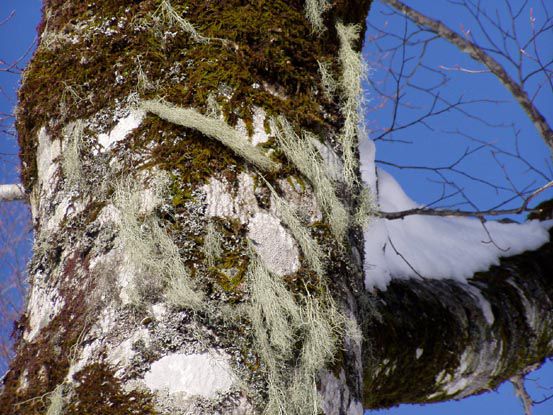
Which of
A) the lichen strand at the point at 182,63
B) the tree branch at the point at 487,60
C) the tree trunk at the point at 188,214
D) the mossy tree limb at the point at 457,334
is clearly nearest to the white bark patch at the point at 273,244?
the tree trunk at the point at 188,214

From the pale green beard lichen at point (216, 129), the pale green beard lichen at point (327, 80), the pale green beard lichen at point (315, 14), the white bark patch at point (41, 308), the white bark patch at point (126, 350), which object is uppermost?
the pale green beard lichen at point (315, 14)

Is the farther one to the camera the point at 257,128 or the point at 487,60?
the point at 487,60

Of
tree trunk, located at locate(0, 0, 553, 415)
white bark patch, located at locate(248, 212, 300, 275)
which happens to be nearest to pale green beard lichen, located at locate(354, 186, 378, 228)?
tree trunk, located at locate(0, 0, 553, 415)

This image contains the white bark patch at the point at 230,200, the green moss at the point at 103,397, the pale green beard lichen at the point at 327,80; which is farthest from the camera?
the pale green beard lichen at the point at 327,80

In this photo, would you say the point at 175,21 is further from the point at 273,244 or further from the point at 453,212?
the point at 453,212

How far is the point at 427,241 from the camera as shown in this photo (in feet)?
8.22

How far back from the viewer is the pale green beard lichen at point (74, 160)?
1216mm

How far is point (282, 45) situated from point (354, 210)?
0.38m

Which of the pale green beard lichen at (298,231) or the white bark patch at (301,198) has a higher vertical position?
the white bark patch at (301,198)

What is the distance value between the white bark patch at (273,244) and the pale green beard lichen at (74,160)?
34cm

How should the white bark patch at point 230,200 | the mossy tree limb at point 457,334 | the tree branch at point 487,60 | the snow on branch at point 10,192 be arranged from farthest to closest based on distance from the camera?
the snow on branch at point 10,192 < the tree branch at point 487,60 < the mossy tree limb at point 457,334 < the white bark patch at point 230,200

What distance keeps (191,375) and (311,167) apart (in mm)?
457

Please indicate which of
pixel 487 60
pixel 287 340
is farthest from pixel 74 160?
pixel 487 60

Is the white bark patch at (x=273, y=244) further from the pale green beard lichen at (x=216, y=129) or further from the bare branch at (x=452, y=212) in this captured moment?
the bare branch at (x=452, y=212)
